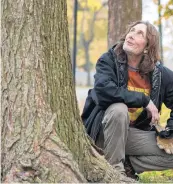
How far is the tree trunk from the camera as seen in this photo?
264 inches

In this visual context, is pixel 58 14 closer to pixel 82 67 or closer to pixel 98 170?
pixel 98 170

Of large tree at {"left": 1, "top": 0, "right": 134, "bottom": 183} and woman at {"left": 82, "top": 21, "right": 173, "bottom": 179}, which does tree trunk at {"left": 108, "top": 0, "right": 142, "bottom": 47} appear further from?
large tree at {"left": 1, "top": 0, "right": 134, "bottom": 183}

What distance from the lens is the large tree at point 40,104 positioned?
313cm

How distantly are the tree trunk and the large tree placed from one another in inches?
130

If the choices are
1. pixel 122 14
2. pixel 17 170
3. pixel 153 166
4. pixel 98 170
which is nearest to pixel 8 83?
pixel 17 170

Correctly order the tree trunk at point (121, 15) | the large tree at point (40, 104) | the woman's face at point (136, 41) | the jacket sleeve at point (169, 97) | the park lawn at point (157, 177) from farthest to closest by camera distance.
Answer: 1. the tree trunk at point (121, 15)
2. the jacket sleeve at point (169, 97)
3. the woman's face at point (136, 41)
4. the park lawn at point (157, 177)
5. the large tree at point (40, 104)

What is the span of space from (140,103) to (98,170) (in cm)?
105

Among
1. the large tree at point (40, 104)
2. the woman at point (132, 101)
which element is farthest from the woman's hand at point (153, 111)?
the large tree at point (40, 104)

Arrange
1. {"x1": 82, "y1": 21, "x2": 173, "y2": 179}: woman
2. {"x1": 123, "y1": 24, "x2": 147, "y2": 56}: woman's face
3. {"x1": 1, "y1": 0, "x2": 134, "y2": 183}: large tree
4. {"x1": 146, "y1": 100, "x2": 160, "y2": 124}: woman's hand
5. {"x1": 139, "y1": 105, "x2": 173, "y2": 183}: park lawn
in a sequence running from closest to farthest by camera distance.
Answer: {"x1": 1, "y1": 0, "x2": 134, "y2": 183}: large tree
{"x1": 139, "y1": 105, "x2": 173, "y2": 183}: park lawn
{"x1": 82, "y1": 21, "x2": 173, "y2": 179}: woman
{"x1": 146, "y1": 100, "x2": 160, "y2": 124}: woman's hand
{"x1": 123, "y1": 24, "x2": 147, "y2": 56}: woman's face

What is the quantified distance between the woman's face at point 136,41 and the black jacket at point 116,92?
120 mm

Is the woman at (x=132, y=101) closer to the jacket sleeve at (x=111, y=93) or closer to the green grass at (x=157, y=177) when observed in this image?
the jacket sleeve at (x=111, y=93)

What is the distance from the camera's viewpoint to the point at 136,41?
4.59 m

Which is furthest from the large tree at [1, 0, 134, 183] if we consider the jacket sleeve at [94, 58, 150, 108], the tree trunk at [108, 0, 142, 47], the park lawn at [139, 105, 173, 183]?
the tree trunk at [108, 0, 142, 47]

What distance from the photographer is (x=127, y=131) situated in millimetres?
4387
